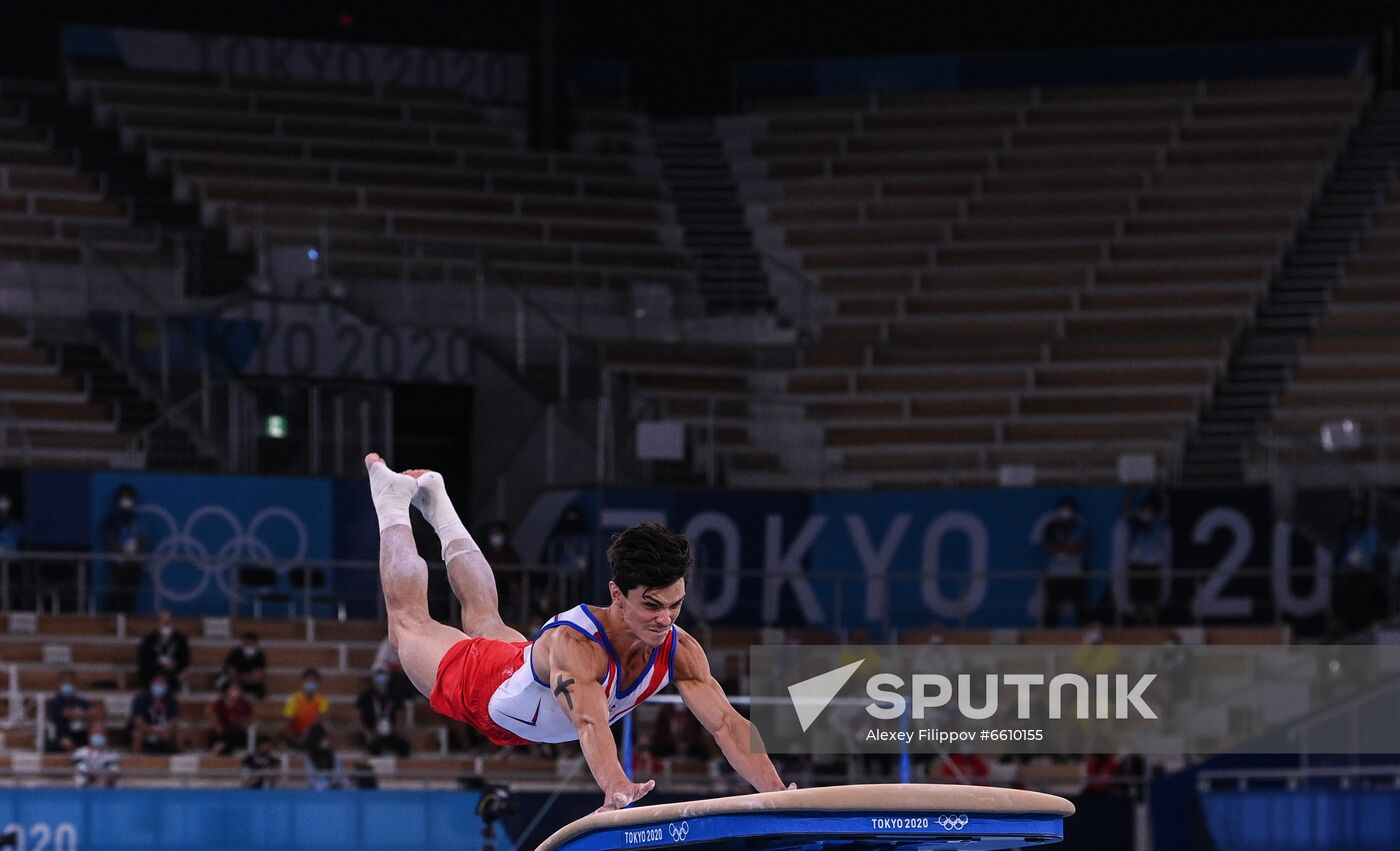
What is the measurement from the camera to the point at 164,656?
1539cm

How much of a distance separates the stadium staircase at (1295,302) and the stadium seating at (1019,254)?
20 cm

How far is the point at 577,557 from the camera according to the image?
56.3 feet

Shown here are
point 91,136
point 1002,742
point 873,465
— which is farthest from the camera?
point 91,136

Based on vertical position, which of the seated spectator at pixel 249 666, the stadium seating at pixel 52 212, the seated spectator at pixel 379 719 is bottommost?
the seated spectator at pixel 379 719

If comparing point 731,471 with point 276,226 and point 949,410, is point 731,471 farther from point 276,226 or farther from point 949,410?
point 276,226

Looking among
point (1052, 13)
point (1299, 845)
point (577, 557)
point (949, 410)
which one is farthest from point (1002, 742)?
point (1052, 13)

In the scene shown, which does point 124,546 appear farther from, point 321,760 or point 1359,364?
point 1359,364

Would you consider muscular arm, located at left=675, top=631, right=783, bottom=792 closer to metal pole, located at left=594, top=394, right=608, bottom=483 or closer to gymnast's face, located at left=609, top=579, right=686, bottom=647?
gymnast's face, located at left=609, top=579, right=686, bottom=647

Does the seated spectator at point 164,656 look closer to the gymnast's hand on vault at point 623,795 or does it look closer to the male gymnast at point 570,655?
the male gymnast at point 570,655

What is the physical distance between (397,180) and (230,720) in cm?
862

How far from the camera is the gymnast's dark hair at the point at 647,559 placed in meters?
5.75

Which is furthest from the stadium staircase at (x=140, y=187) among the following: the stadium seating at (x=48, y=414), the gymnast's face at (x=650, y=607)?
the gymnast's face at (x=650, y=607)

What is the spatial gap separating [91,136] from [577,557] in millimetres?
8273

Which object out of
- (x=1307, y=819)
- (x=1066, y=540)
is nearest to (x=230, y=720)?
(x=1066, y=540)
